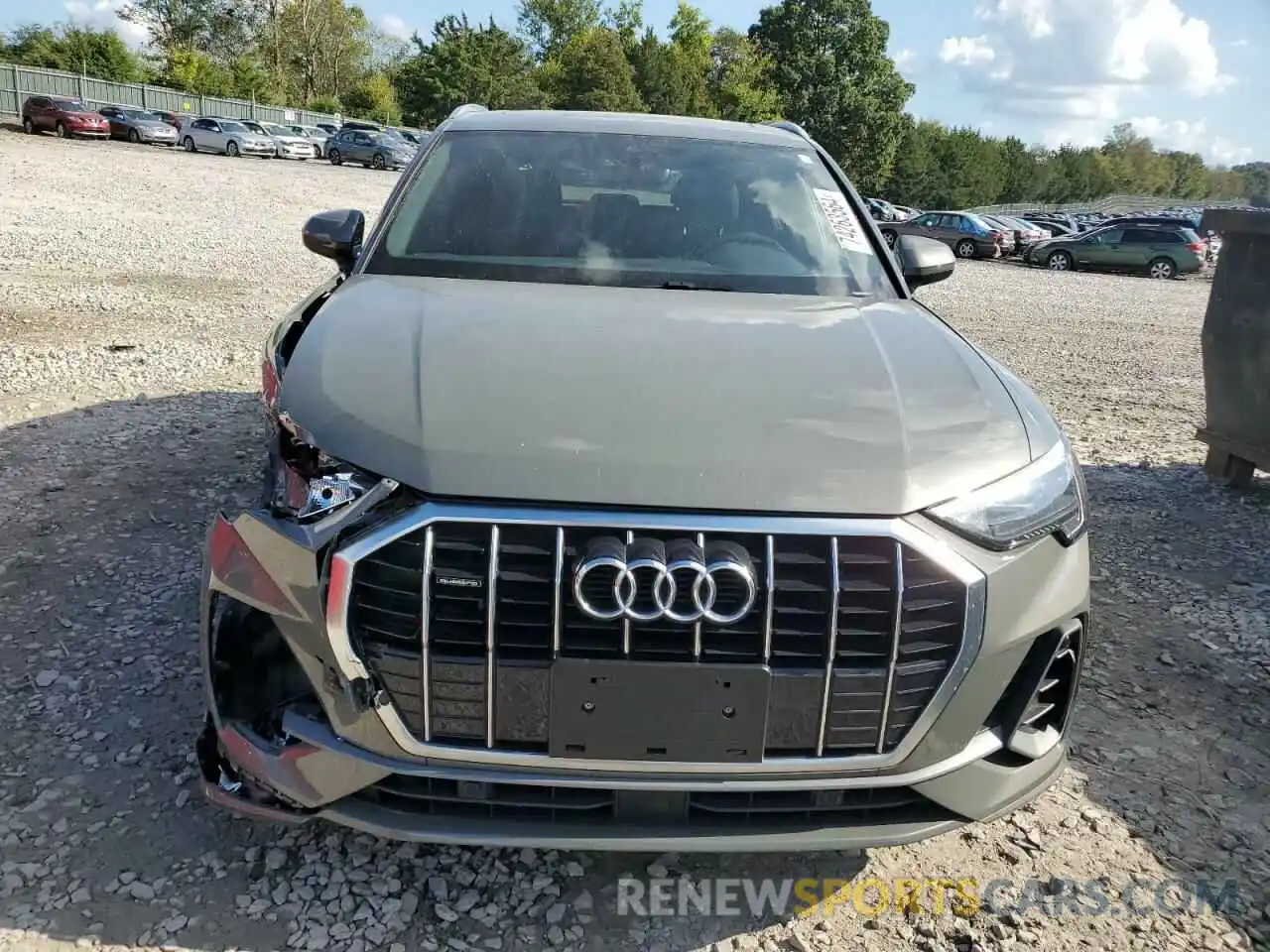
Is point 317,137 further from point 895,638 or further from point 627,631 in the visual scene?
point 895,638

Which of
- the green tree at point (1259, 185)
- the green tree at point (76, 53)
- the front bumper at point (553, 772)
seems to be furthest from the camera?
the green tree at point (76, 53)

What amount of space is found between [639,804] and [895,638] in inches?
24.2

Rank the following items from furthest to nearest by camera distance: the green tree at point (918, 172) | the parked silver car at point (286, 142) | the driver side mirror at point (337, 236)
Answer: the green tree at point (918, 172) → the parked silver car at point (286, 142) → the driver side mirror at point (337, 236)

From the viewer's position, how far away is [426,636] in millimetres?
1938

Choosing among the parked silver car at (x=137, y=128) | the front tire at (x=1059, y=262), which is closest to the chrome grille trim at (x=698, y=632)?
the front tire at (x=1059, y=262)

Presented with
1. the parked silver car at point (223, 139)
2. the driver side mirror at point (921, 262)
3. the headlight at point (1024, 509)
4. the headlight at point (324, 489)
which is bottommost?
the headlight at point (324, 489)

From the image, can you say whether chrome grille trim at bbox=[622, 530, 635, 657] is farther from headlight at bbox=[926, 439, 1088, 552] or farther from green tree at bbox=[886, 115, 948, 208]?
green tree at bbox=[886, 115, 948, 208]

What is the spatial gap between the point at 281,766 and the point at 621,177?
231 cm

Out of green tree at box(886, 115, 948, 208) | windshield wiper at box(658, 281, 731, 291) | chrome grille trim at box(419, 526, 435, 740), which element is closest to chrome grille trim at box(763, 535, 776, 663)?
chrome grille trim at box(419, 526, 435, 740)

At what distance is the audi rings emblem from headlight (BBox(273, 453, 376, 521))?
1.65 ft

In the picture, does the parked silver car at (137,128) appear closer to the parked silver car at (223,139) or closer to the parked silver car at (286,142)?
the parked silver car at (223,139)

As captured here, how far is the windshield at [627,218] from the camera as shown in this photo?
3248 millimetres

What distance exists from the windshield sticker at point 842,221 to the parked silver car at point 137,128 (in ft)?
139

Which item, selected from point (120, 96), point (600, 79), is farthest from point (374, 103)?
point (120, 96)
